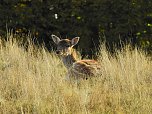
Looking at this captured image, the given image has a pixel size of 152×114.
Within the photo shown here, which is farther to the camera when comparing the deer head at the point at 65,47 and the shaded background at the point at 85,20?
the shaded background at the point at 85,20

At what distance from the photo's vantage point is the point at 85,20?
12.6 meters

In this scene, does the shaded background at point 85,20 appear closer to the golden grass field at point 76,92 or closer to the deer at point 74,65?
the deer at point 74,65

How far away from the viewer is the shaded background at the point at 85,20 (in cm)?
1210

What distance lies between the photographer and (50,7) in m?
12.5

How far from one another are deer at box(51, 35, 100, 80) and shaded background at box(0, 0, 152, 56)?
284 cm

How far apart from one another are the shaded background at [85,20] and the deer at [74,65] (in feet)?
9.31

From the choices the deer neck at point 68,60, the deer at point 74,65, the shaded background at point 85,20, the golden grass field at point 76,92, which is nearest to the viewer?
the golden grass field at point 76,92

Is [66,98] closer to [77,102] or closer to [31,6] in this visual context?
[77,102]

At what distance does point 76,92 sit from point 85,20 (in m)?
6.40

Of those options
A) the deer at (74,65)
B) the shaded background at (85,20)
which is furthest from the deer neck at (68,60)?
the shaded background at (85,20)

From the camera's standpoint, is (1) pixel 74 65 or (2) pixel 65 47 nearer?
(1) pixel 74 65

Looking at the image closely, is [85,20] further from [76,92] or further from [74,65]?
[76,92]

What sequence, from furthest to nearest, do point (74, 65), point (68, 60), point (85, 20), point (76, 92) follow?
point (85, 20) → point (68, 60) → point (74, 65) → point (76, 92)

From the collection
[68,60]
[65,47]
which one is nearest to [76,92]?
[68,60]
